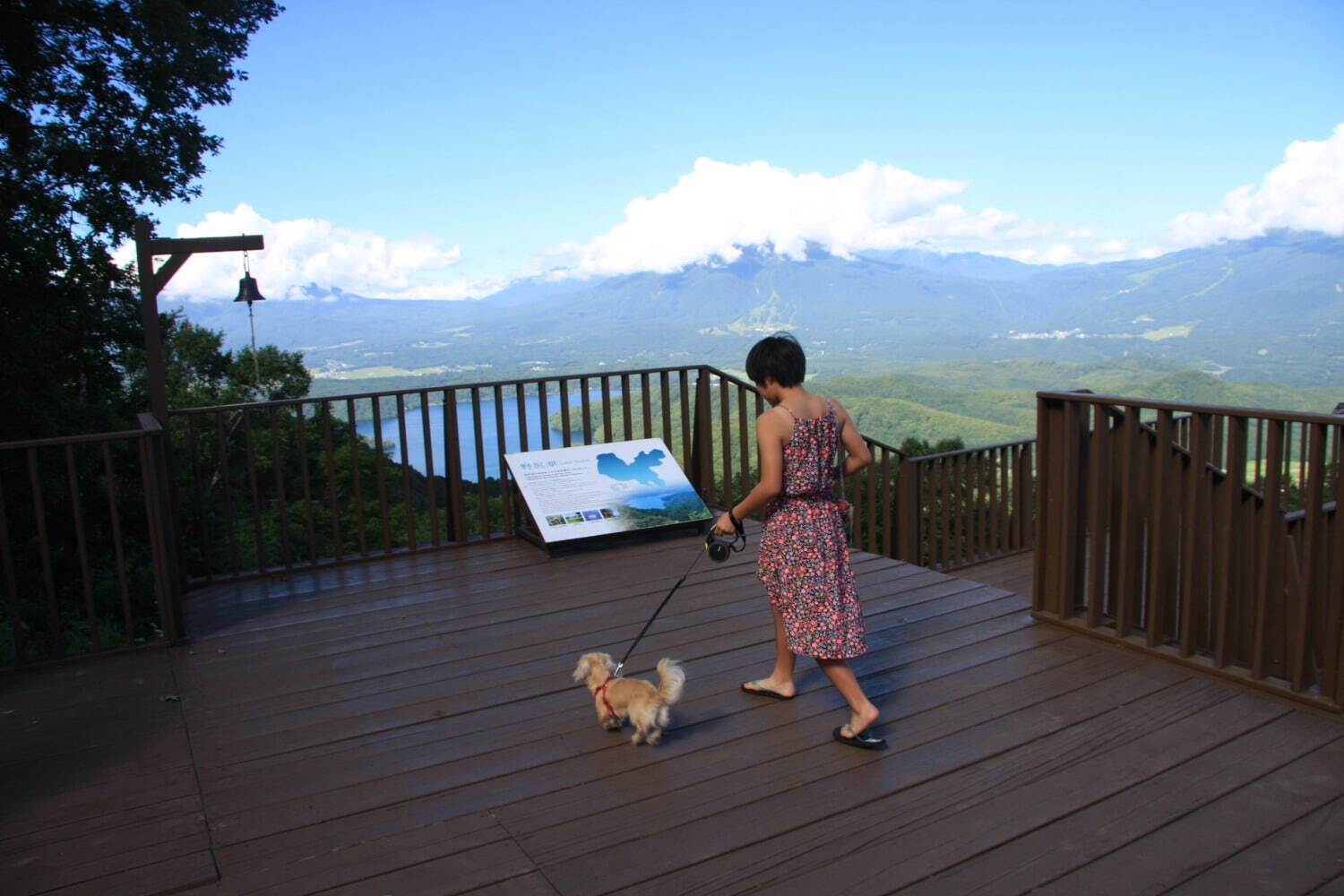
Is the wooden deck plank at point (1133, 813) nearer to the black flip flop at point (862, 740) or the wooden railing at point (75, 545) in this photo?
the black flip flop at point (862, 740)

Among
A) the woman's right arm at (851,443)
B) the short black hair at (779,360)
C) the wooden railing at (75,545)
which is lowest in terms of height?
the wooden railing at (75,545)

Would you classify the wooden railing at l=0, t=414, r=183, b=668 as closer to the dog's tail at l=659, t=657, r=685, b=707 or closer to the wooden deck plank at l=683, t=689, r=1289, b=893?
the dog's tail at l=659, t=657, r=685, b=707

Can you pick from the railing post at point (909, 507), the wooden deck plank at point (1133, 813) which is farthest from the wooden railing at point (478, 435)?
the wooden deck plank at point (1133, 813)

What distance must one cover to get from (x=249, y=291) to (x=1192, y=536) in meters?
11.0

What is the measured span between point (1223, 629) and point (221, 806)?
3.23 metres

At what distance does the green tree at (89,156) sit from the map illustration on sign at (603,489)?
7.45 meters

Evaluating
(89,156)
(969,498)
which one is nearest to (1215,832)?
(969,498)

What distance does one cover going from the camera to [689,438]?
6.57 metres

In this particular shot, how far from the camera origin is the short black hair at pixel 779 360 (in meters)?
2.81

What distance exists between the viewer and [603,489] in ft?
19.3

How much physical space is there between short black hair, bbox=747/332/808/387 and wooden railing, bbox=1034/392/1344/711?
1398mm

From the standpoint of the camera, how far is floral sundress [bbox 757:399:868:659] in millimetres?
2871

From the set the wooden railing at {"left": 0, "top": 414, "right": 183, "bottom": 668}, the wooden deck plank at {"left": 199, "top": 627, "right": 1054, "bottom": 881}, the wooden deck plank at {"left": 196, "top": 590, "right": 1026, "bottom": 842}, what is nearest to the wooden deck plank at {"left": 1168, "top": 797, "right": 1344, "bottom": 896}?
the wooden deck plank at {"left": 199, "top": 627, "right": 1054, "bottom": 881}

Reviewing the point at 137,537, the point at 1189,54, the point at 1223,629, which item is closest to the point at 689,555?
the point at 1223,629
